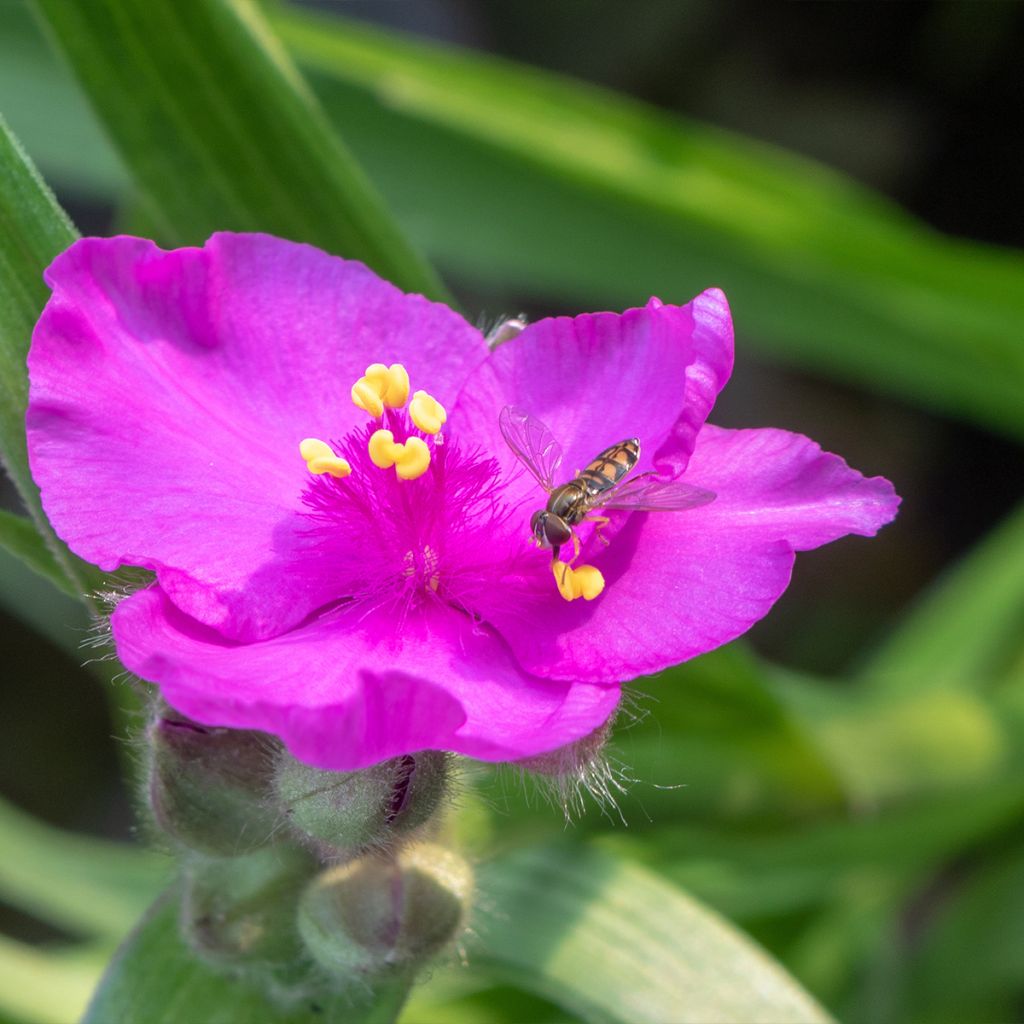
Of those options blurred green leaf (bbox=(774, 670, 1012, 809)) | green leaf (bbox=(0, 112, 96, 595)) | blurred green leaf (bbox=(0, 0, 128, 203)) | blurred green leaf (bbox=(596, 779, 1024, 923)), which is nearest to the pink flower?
green leaf (bbox=(0, 112, 96, 595))

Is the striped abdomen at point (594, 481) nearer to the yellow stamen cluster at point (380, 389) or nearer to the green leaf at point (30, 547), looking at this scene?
the yellow stamen cluster at point (380, 389)

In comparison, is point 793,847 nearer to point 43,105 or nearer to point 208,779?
point 208,779

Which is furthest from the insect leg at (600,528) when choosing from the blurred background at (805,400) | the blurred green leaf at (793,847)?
the blurred green leaf at (793,847)

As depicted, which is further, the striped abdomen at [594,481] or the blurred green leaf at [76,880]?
the blurred green leaf at [76,880]

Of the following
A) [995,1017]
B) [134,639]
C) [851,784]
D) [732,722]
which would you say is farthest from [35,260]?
[995,1017]

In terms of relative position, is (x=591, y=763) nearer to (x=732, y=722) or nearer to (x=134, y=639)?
(x=134, y=639)

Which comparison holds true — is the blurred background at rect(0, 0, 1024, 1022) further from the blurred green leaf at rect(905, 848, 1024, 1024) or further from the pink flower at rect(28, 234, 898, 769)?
the pink flower at rect(28, 234, 898, 769)
